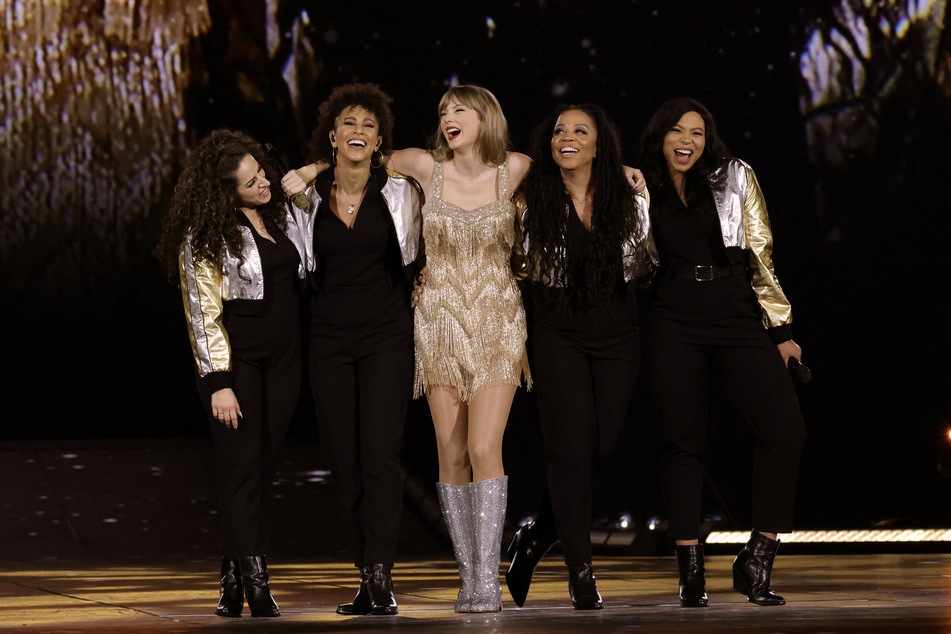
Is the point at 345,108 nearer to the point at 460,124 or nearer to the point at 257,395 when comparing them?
the point at 460,124

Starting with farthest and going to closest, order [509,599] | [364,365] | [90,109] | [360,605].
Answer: [90,109]
[509,599]
[364,365]
[360,605]

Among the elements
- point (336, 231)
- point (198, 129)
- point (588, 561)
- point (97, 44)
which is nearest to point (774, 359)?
point (588, 561)

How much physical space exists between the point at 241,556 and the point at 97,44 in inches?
112

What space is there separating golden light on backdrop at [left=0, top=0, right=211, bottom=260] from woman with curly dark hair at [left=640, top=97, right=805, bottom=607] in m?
2.67

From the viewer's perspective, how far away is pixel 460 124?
135 inches

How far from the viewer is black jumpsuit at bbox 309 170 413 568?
3.35 meters

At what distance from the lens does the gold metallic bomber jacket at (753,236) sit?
3.39 metres

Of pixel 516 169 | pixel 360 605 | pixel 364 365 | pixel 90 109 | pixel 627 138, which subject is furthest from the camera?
pixel 90 109

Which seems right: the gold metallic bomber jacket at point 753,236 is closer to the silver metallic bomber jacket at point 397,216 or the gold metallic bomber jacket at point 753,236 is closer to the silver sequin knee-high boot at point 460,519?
the silver metallic bomber jacket at point 397,216

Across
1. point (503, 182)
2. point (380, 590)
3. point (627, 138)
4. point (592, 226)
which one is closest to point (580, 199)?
point (592, 226)

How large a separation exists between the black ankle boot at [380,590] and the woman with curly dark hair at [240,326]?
0.25m

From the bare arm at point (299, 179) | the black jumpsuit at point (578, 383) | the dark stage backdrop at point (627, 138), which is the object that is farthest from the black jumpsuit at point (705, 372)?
the dark stage backdrop at point (627, 138)

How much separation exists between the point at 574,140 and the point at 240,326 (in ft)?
3.23

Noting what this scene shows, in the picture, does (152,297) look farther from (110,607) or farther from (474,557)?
(474,557)
